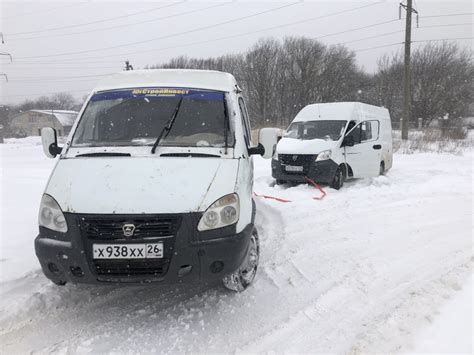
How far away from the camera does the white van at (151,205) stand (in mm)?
3064

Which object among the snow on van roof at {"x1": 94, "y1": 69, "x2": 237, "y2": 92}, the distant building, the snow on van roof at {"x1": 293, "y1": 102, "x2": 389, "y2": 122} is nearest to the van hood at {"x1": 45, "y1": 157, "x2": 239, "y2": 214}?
the snow on van roof at {"x1": 94, "y1": 69, "x2": 237, "y2": 92}

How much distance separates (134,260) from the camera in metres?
3.06

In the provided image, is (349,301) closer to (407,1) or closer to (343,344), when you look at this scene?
(343,344)

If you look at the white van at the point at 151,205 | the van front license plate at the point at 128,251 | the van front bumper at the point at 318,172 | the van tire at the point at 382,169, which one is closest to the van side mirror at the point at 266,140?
the white van at the point at 151,205

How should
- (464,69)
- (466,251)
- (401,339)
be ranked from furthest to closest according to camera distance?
(464,69) < (466,251) < (401,339)

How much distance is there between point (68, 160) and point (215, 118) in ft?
5.36

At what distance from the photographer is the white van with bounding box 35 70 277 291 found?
306 cm

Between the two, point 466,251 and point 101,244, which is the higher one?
point 101,244

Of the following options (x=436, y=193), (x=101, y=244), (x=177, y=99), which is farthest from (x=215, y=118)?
(x=436, y=193)

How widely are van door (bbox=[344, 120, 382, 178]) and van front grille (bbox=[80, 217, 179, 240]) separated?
7551 millimetres

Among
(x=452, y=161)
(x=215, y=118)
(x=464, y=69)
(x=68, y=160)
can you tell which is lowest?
(x=452, y=161)

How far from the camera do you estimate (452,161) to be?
591 inches

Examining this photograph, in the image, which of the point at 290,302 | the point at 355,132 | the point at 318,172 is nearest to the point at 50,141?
the point at 290,302

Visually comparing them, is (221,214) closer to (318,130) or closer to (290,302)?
(290,302)
